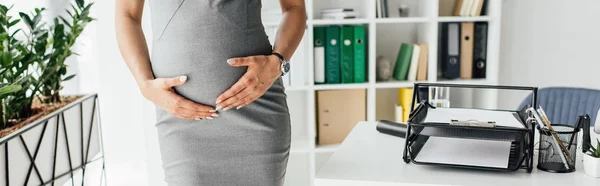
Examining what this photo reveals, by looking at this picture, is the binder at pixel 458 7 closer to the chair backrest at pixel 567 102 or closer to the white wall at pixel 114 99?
the chair backrest at pixel 567 102

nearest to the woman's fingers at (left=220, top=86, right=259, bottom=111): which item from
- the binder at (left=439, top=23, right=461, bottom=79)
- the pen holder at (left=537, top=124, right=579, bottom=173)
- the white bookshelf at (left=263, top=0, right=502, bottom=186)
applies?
the pen holder at (left=537, top=124, right=579, bottom=173)

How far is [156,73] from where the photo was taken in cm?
147

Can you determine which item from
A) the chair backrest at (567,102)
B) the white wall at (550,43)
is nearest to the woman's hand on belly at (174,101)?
the chair backrest at (567,102)

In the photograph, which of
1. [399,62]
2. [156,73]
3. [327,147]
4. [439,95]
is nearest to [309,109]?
[327,147]

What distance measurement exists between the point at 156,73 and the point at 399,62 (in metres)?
1.89

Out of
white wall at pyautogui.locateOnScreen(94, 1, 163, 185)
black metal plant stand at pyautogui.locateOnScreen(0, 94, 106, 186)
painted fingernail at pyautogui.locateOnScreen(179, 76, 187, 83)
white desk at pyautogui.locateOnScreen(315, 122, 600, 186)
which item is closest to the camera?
white desk at pyautogui.locateOnScreen(315, 122, 600, 186)

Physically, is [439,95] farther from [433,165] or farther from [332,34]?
[332,34]

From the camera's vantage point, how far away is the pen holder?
1321 mm

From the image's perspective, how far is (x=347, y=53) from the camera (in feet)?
9.85

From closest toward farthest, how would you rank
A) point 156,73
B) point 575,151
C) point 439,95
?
point 575,151, point 156,73, point 439,95

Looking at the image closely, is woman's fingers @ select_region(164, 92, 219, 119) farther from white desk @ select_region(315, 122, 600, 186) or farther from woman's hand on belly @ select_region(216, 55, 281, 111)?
white desk @ select_region(315, 122, 600, 186)

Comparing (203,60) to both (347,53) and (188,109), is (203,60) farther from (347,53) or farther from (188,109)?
(347,53)

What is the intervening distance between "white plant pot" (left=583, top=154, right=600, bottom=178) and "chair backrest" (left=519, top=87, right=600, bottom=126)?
0.95 m

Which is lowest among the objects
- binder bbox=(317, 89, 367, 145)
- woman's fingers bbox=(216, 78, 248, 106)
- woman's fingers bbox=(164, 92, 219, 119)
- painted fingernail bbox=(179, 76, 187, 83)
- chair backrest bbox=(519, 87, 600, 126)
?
binder bbox=(317, 89, 367, 145)
